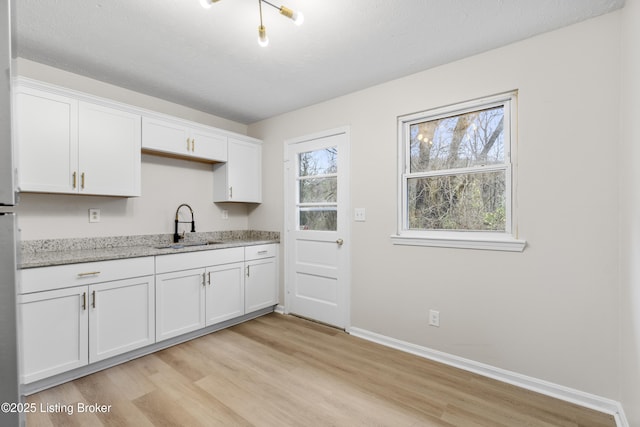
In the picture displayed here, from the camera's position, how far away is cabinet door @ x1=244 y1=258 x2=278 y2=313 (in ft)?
10.8

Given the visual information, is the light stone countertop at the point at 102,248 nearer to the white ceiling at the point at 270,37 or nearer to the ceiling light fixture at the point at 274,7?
the white ceiling at the point at 270,37

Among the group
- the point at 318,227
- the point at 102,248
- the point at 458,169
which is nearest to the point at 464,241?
the point at 458,169

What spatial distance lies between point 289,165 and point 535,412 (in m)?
3.00

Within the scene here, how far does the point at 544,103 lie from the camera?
1993 millimetres

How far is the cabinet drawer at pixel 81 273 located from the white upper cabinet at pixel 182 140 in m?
1.10

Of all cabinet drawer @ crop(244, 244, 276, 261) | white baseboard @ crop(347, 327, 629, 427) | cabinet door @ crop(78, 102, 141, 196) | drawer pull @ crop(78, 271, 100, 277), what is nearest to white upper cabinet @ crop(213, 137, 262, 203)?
cabinet drawer @ crop(244, 244, 276, 261)

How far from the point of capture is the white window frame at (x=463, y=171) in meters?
2.15

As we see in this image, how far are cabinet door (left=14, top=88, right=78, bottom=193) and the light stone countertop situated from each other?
50cm

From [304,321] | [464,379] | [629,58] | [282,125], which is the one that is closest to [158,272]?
[304,321]

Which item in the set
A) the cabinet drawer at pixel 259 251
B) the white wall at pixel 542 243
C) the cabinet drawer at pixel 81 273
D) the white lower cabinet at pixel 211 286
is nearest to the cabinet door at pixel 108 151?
the cabinet drawer at pixel 81 273

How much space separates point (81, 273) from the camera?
6.94ft

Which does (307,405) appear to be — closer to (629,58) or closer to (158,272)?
(158,272)

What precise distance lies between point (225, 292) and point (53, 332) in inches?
52.7

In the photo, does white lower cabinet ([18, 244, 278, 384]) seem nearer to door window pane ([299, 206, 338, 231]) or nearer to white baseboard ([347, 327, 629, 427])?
door window pane ([299, 206, 338, 231])
